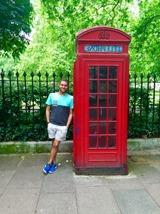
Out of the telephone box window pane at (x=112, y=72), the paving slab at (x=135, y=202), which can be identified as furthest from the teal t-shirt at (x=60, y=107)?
the paving slab at (x=135, y=202)

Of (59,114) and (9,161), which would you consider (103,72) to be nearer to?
(59,114)

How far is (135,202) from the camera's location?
5480 mm

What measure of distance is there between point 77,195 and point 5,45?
538cm

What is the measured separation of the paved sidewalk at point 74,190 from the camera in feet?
17.2

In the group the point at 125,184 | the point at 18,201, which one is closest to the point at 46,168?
the point at 18,201

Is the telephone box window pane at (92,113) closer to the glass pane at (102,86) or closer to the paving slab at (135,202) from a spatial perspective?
the glass pane at (102,86)

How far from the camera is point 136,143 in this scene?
8.61 metres

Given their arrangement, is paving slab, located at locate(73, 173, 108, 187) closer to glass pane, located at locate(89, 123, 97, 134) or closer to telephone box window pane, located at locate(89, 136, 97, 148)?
telephone box window pane, located at locate(89, 136, 97, 148)

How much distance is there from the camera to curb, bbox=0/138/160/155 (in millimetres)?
8438

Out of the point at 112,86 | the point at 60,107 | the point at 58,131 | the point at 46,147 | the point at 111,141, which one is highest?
the point at 112,86

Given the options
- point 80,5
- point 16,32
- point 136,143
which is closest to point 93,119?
point 136,143

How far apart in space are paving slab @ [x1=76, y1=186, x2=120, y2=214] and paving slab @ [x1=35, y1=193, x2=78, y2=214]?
115 mm

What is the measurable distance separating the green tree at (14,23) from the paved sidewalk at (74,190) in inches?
137

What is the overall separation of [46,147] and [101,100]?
2347 millimetres
